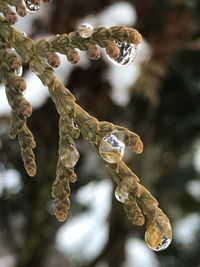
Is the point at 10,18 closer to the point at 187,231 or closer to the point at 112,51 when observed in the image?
the point at 112,51

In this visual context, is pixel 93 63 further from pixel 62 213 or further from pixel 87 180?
pixel 62 213

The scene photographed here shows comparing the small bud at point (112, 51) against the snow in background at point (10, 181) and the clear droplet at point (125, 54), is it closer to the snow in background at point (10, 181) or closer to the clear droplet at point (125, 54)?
the clear droplet at point (125, 54)

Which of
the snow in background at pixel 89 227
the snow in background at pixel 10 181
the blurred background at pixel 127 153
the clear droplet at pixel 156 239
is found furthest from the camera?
the snow in background at pixel 89 227

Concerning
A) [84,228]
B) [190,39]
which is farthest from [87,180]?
[190,39]

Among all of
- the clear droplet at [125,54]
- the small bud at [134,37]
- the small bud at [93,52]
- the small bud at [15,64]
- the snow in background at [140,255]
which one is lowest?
the snow in background at [140,255]

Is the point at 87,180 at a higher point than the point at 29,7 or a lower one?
lower

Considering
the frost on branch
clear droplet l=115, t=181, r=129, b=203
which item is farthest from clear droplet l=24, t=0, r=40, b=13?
clear droplet l=115, t=181, r=129, b=203

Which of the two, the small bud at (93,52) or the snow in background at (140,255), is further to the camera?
the snow in background at (140,255)

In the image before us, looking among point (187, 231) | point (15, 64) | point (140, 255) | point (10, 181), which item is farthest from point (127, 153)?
point (15, 64)

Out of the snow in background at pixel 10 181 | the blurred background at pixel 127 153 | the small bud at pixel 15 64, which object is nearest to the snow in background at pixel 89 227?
the blurred background at pixel 127 153
